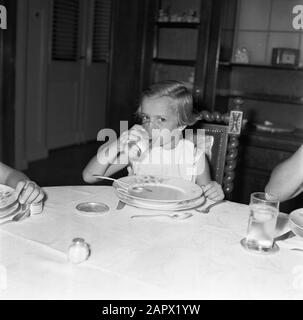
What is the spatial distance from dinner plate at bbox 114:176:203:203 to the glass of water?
266 mm

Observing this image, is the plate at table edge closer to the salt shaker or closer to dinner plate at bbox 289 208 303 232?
the salt shaker

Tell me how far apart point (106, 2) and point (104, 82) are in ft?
3.40

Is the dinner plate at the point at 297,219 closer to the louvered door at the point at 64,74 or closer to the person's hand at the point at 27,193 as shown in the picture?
the person's hand at the point at 27,193

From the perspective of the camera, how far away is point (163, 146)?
1850 mm

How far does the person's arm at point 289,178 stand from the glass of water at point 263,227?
1.50 ft

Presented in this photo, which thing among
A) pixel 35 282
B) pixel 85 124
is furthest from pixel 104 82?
pixel 35 282

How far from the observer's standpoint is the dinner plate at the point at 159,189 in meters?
1.32

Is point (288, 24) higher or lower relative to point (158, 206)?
higher

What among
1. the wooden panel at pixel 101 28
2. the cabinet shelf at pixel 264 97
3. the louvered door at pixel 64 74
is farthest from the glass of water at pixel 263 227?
the wooden panel at pixel 101 28

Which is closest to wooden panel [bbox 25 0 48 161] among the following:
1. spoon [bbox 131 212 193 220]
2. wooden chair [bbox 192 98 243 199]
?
wooden chair [bbox 192 98 243 199]

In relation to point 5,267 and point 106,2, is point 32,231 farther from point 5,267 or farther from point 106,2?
point 106,2

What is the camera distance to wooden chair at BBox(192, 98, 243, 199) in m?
1.78
